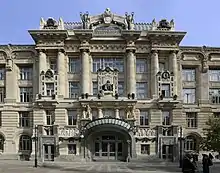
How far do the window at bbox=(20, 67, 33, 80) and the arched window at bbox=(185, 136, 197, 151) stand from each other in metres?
27.5

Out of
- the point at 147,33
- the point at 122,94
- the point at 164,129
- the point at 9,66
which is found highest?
the point at 147,33

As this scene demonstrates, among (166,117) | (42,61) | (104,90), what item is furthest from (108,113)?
(42,61)

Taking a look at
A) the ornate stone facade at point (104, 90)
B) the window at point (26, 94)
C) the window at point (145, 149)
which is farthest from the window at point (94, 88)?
the window at point (145, 149)

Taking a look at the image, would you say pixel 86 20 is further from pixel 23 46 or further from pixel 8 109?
pixel 8 109

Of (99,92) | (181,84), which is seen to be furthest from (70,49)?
(181,84)

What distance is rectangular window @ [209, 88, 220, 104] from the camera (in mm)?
74750

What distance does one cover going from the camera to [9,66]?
7281cm

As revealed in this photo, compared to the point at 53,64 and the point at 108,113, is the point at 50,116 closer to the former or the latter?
the point at 53,64

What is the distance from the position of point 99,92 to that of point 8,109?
14774 mm

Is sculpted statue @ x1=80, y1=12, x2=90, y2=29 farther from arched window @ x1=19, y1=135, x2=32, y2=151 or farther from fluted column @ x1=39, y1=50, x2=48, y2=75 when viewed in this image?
arched window @ x1=19, y1=135, x2=32, y2=151

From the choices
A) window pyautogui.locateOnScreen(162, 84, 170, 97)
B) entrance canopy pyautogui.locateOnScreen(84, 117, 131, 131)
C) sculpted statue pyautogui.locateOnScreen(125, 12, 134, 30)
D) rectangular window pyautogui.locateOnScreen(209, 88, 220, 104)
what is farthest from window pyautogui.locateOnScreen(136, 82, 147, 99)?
rectangular window pyautogui.locateOnScreen(209, 88, 220, 104)

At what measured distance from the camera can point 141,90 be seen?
240 feet

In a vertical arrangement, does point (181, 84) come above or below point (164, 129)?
above

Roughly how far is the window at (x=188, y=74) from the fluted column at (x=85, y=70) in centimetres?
1599
